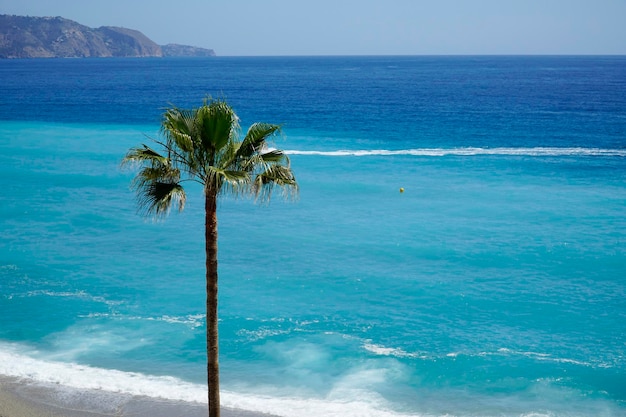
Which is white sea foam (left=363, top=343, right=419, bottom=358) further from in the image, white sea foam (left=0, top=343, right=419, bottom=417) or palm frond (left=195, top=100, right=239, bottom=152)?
palm frond (left=195, top=100, right=239, bottom=152)

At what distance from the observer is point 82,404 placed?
2017 cm

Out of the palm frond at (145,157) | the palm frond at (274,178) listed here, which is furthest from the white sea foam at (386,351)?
the palm frond at (145,157)

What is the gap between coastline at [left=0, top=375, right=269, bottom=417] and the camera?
774 inches

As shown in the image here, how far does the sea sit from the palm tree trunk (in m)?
6.59

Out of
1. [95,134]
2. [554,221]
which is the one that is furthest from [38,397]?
[95,134]

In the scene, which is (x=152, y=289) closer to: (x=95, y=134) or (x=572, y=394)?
(x=572, y=394)

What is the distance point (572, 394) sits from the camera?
70.8 ft

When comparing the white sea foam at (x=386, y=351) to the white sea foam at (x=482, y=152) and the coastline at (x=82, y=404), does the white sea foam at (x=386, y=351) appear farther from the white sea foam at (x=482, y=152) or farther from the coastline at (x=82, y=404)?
the white sea foam at (x=482, y=152)

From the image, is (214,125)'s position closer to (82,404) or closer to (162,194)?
(162,194)

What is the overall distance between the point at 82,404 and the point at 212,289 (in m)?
8.85

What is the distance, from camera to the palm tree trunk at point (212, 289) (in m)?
13.3

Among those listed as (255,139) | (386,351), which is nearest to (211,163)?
(255,139)

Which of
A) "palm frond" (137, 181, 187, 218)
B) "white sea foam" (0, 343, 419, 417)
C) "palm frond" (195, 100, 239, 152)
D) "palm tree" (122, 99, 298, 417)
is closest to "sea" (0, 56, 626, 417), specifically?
"white sea foam" (0, 343, 419, 417)

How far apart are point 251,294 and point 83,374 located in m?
8.86
